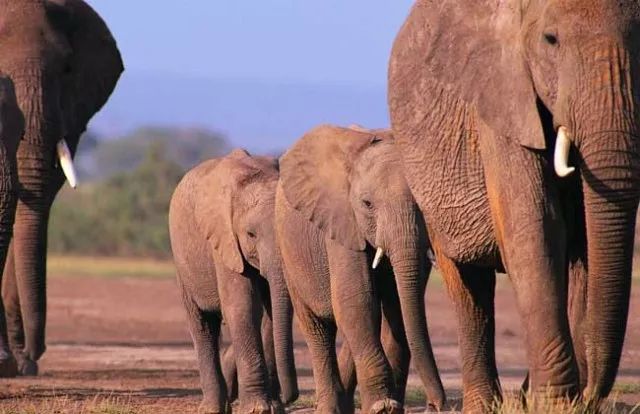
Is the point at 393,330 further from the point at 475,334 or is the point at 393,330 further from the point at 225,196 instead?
the point at 475,334

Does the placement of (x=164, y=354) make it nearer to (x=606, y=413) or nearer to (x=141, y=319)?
(x=141, y=319)

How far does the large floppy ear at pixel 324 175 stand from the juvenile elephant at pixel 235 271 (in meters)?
0.52

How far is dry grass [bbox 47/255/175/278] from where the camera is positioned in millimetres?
31189

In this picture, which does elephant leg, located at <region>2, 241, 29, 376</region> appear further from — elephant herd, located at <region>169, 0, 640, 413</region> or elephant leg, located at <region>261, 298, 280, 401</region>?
elephant leg, located at <region>261, 298, 280, 401</region>

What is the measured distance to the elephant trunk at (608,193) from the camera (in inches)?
299

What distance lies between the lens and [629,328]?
66.0ft

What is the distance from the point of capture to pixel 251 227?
12.2m

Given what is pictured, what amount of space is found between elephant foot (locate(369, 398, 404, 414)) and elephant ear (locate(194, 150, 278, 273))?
2.09 meters

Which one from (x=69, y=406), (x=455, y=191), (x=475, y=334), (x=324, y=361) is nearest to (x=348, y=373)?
(x=324, y=361)

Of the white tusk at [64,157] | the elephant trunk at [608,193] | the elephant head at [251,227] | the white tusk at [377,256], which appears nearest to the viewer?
the elephant trunk at [608,193]

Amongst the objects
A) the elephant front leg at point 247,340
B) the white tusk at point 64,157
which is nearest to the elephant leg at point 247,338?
the elephant front leg at point 247,340

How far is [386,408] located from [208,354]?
249 cm

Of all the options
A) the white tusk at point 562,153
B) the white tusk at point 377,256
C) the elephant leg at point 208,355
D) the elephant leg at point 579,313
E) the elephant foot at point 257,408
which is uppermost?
the white tusk at point 562,153

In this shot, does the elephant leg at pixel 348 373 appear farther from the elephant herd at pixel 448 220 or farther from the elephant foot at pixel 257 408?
the elephant foot at pixel 257 408
